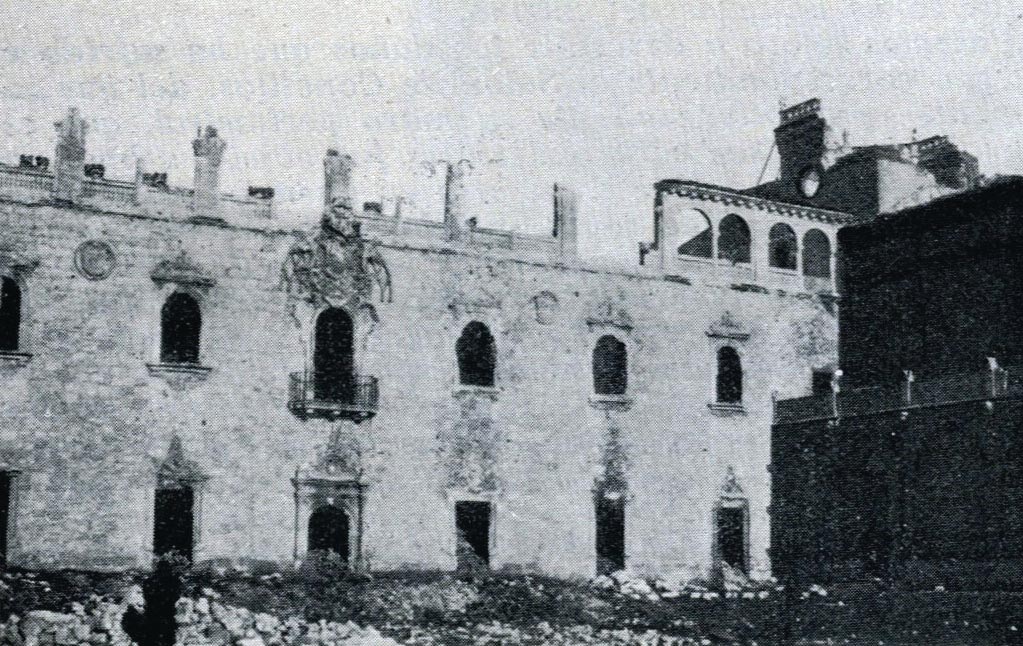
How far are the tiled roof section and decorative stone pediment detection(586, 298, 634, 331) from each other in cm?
339

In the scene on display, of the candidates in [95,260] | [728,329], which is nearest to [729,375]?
[728,329]

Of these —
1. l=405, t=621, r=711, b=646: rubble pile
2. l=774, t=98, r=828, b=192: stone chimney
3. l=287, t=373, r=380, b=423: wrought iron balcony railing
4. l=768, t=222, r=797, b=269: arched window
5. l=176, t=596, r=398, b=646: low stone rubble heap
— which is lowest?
l=405, t=621, r=711, b=646: rubble pile

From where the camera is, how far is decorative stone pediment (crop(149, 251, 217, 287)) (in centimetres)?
2594

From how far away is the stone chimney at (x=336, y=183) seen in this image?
91.5ft

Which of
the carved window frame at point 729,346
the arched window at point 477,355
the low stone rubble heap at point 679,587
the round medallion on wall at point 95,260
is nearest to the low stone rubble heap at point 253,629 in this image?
the round medallion on wall at point 95,260

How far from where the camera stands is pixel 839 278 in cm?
3488

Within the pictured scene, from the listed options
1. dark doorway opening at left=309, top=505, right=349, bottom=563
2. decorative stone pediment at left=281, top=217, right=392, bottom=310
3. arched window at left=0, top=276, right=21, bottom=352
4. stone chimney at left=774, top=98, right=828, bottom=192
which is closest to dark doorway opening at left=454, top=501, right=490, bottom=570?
dark doorway opening at left=309, top=505, right=349, bottom=563

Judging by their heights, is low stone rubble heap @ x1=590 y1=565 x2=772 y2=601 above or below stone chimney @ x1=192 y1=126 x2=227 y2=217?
below

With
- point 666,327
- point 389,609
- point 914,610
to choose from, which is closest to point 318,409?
point 389,609

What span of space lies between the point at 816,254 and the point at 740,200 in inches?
208

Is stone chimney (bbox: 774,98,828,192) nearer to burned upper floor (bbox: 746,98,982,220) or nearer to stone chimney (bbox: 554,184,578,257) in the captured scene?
burned upper floor (bbox: 746,98,982,220)

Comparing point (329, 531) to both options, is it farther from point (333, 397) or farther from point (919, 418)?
point (919, 418)

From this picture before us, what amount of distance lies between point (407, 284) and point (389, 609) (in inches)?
289

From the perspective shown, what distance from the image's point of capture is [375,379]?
91.5 feet
